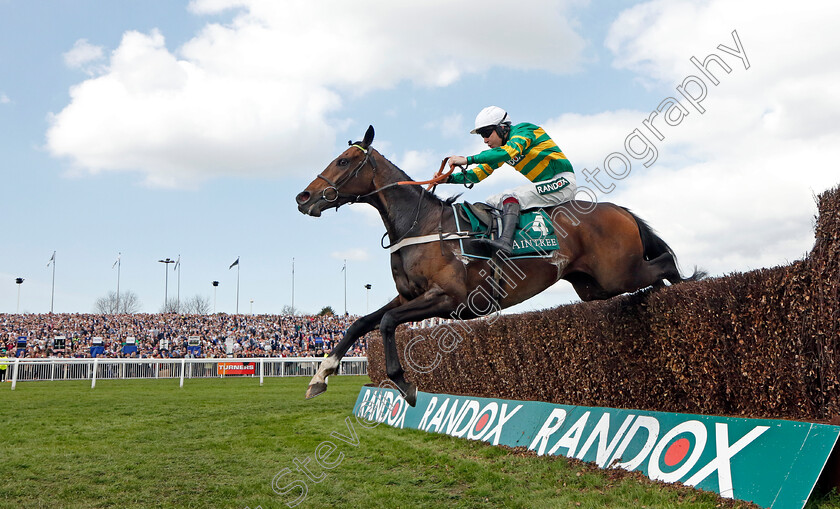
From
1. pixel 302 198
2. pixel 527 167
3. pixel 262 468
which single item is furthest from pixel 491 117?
pixel 262 468

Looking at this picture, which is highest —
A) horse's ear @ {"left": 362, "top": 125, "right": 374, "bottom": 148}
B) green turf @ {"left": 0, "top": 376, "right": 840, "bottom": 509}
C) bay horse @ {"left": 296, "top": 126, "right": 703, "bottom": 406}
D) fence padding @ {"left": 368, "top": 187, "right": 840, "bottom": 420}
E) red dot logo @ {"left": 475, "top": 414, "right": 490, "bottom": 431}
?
horse's ear @ {"left": 362, "top": 125, "right": 374, "bottom": 148}

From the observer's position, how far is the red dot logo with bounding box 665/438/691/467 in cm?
477

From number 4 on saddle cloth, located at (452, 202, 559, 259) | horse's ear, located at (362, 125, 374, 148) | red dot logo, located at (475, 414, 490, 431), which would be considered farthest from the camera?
red dot logo, located at (475, 414, 490, 431)

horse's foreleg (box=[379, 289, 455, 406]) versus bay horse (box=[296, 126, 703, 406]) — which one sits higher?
bay horse (box=[296, 126, 703, 406])

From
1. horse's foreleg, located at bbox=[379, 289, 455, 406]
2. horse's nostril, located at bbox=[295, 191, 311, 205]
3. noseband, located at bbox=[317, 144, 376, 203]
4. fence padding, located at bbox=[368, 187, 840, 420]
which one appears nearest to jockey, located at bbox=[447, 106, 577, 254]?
noseband, located at bbox=[317, 144, 376, 203]

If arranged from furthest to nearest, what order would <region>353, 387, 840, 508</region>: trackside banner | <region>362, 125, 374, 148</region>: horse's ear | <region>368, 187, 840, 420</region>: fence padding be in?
<region>362, 125, 374, 148</region>: horse's ear < <region>368, 187, 840, 420</region>: fence padding < <region>353, 387, 840, 508</region>: trackside banner

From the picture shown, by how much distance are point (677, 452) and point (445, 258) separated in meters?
2.30

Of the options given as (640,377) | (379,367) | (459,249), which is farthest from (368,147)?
(379,367)

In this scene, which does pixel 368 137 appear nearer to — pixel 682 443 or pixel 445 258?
pixel 445 258

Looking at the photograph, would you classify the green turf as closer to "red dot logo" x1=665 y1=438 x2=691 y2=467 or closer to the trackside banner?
the trackside banner

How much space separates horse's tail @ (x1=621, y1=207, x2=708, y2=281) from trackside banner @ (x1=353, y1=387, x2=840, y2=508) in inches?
50.4

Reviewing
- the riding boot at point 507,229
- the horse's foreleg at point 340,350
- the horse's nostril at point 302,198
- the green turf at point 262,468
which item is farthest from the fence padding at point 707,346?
the horse's nostril at point 302,198

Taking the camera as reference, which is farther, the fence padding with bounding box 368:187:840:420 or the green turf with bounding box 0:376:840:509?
the green turf with bounding box 0:376:840:509

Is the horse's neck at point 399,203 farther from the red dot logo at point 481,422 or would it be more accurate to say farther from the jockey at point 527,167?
the red dot logo at point 481,422
